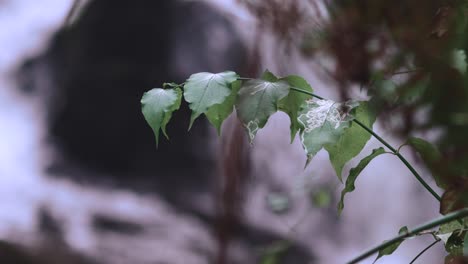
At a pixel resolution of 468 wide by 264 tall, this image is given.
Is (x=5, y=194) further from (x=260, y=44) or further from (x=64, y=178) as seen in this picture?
(x=260, y=44)

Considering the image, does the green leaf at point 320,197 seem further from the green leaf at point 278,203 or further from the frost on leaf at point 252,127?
the frost on leaf at point 252,127

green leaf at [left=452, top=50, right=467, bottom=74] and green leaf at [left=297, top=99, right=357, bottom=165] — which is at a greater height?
green leaf at [left=297, top=99, right=357, bottom=165]

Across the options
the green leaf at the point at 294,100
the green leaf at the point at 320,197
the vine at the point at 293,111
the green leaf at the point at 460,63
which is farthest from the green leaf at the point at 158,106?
the green leaf at the point at 320,197

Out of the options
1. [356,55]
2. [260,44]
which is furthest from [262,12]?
[356,55]

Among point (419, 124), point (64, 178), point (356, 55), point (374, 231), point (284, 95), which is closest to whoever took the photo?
point (419, 124)

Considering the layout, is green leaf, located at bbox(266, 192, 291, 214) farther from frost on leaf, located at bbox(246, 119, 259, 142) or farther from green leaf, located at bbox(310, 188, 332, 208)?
frost on leaf, located at bbox(246, 119, 259, 142)

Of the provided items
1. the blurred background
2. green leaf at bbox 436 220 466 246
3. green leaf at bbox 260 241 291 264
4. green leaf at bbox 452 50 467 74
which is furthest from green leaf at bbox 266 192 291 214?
green leaf at bbox 452 50 467 74
